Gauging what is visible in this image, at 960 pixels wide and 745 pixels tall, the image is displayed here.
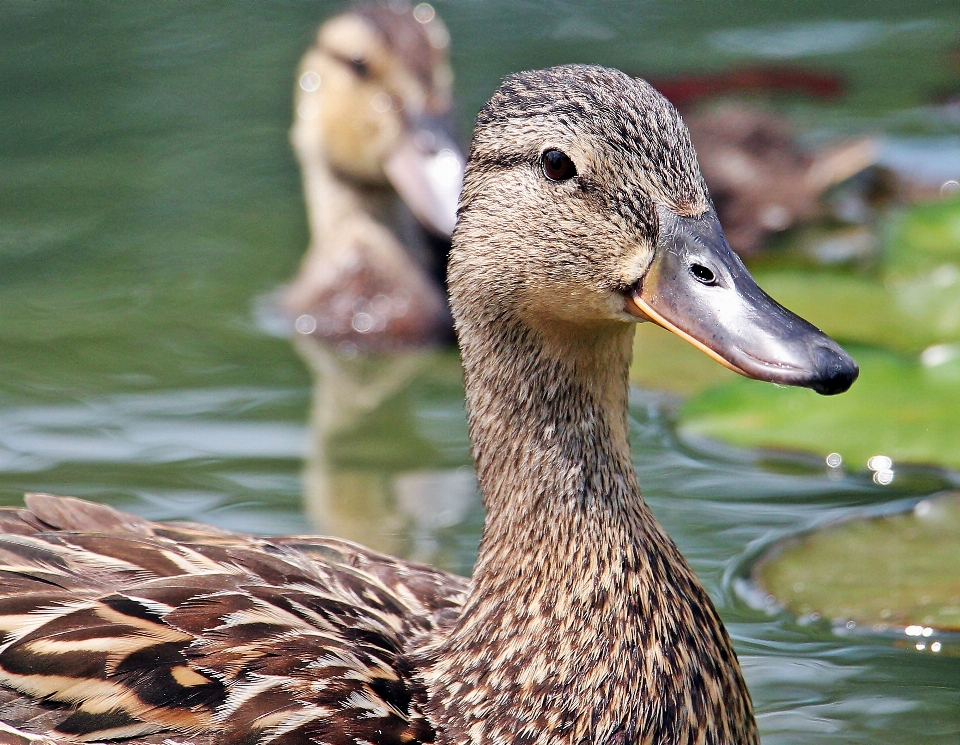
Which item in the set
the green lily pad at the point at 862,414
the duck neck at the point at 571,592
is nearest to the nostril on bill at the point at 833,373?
the duck neck at the point at 571,592

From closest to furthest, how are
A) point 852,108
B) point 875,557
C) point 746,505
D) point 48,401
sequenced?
point 875,557 → point 746,505 → point 48,401 → point 852,108

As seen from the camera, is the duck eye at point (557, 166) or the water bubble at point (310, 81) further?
the water bubble at point (310, 81)

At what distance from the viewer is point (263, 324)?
20.2ft

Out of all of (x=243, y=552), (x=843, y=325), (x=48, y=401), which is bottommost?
(x=243, y=552)

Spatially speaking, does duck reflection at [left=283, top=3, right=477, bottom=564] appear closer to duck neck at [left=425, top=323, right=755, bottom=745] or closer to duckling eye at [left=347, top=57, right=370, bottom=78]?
duckling eye at [left=347, top=57, right=370, bottom=78]

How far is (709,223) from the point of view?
9.17 ft

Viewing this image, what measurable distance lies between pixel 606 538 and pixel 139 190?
4.40m

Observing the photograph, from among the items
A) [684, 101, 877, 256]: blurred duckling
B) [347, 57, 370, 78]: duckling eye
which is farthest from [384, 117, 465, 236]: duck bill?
[684, 101, 877, 256]: blurred duckling

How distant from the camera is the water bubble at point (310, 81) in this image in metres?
7.19

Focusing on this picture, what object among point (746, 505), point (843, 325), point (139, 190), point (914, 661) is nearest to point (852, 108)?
point (843, 325)

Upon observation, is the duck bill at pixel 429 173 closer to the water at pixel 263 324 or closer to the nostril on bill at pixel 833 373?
the water at pixel 263 324

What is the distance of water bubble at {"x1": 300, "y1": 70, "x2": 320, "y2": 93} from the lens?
7192mm

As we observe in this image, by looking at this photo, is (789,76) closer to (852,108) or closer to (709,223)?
(852,108)

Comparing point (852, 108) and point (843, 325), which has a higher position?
point (852, 108)
